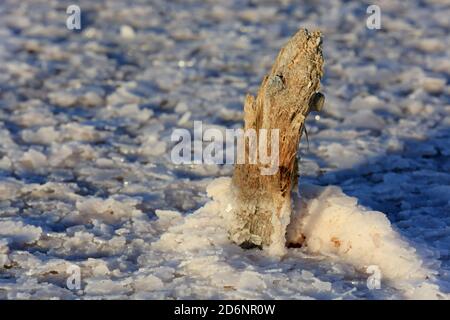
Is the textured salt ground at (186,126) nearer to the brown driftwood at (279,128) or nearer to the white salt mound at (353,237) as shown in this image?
the white salt mound at (353,237)

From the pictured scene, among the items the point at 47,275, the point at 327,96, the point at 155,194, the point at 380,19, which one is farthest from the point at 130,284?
the point at 380,19

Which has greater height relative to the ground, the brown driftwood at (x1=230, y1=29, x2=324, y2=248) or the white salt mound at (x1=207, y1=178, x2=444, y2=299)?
the brown driftwood at (x1=230, y1=29, x2=324, y2=248)

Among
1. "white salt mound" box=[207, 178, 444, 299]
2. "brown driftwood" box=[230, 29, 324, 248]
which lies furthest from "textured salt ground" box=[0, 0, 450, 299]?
"brown driftwood" box=[230, 29, 324, 248]

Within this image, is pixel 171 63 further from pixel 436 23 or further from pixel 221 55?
pixel 436 23

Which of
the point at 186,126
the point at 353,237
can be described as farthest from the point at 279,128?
the point at 186,126

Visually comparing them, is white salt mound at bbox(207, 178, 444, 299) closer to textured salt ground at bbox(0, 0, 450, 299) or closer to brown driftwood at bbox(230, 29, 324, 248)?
textured salt ground at bbox(0, 0, 450, 299)

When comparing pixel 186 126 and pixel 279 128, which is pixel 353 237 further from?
pixel 186 126
